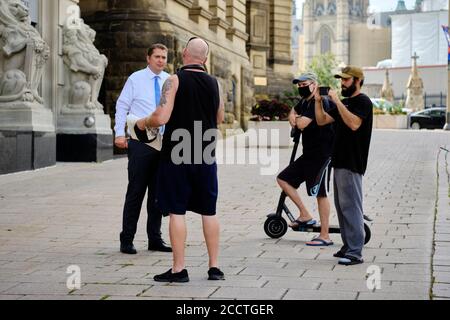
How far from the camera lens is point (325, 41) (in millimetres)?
169250

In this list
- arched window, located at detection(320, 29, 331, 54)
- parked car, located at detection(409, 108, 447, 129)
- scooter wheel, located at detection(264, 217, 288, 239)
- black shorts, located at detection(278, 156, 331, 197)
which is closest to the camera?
black shorts, located at detection(278, 156, 331, 197)

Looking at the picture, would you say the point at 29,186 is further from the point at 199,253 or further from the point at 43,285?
the point at 43,285

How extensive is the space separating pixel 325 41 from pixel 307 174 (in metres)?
165

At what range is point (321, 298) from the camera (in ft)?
17.3

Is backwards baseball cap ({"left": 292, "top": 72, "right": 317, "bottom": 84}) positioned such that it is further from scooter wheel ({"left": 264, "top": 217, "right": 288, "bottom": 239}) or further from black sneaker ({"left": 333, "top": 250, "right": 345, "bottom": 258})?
black sneaker ({"left": 333, "top": 250, "right": 345, "bottom": 258})

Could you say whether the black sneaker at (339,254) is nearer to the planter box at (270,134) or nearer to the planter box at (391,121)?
the planter box at (270,134)

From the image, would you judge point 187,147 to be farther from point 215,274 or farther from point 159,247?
point 159,247

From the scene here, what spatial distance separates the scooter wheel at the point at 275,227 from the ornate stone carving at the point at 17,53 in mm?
7678

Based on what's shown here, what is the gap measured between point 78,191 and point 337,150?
5.66 metres

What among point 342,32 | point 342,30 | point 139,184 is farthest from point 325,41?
point 139,184

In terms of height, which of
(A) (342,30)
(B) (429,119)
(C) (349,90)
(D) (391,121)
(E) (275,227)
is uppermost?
(A) (342,30)

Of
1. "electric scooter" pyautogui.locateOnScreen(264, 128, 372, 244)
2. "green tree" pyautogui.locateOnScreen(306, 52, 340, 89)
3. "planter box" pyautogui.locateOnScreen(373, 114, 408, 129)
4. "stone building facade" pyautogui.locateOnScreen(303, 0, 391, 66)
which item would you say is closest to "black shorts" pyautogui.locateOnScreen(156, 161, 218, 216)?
"electric scooter" pyautogui.locateOnScreen(264, 128, 372, 244)

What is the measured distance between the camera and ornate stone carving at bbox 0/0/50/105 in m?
14.0

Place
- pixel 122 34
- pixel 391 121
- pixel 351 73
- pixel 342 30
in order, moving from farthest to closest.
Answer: pixel 342 30 < pixel 391 121 < pixel 122 34 < pixel 351 73
